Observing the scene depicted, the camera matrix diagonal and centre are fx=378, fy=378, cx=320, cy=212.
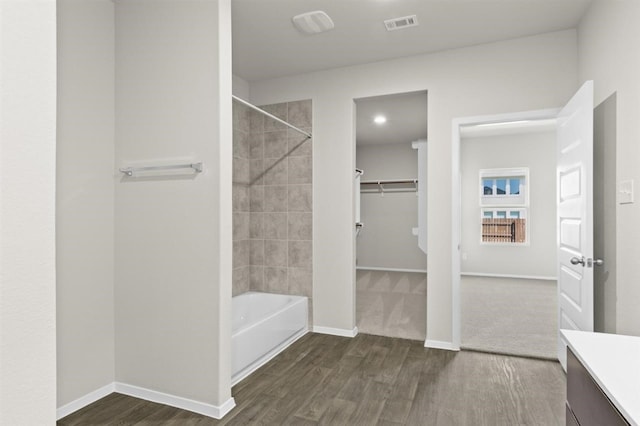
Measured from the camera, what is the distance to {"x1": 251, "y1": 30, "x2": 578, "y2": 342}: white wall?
3092 millimetres

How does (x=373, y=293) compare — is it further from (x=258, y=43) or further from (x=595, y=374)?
(x=595, y=374)

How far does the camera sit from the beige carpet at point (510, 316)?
3406mm

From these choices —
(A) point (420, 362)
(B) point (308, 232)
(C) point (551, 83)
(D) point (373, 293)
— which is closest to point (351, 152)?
(B) point (308, 232)

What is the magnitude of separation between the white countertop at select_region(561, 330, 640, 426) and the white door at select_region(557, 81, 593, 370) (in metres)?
1.07

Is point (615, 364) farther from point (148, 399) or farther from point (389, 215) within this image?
point (389, 215)

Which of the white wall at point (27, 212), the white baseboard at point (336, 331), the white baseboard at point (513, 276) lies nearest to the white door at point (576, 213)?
the white baseboard at point (336, 331)

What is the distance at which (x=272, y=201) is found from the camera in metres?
3.97

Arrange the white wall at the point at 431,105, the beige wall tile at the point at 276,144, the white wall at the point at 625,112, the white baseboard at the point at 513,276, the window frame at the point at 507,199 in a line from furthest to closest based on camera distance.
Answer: the window frame at the point at 507,199, the white baseboard at the point at 513,276, the beige wall tile at the point at 276,144, the white wall at the point at 431,105, the white wall at the point at 625,112

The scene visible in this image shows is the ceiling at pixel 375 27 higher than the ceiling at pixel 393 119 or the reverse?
higher

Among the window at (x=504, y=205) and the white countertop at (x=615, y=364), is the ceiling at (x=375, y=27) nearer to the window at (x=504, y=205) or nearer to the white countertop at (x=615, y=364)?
the white countertop at (x=615, y=364)

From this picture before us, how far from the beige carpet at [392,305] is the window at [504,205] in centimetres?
158

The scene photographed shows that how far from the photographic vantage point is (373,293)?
563 cm

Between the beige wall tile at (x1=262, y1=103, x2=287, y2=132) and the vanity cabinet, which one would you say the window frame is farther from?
the vanity cabinet

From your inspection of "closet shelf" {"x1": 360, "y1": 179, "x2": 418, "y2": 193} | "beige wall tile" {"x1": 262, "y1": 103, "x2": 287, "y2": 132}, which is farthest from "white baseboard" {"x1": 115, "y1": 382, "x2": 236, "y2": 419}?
"closet shelf" {"x1": 360, "y1": 179, "x2": 418, "y2": 193}
